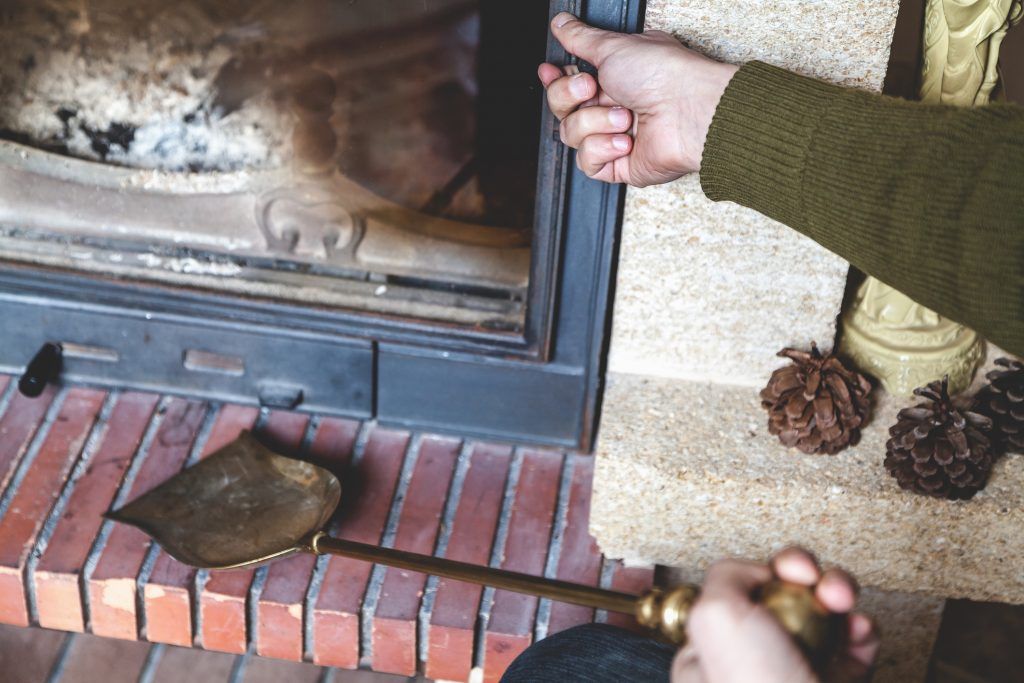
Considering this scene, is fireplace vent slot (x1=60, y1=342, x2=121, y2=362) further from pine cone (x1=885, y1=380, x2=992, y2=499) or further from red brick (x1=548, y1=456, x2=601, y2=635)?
pine cone (x1=885, y1=380, x2=992, y2=499)

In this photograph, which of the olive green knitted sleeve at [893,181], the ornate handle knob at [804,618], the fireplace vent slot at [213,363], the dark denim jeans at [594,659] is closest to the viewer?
the ornate handle knob at [804,618]

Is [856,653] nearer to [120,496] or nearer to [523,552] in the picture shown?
[523,552]

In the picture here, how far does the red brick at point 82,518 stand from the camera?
1.05 metres

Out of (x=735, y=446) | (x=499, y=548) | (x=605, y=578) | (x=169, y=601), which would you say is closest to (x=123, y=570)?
(x=169, y=601)

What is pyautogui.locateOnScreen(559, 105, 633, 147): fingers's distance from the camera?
0.85 m

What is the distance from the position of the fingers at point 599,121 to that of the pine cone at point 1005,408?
1.58ft

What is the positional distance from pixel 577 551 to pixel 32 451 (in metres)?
0.66

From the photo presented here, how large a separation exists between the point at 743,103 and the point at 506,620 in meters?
0.58

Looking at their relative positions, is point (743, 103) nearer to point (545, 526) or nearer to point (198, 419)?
point (545, 526)

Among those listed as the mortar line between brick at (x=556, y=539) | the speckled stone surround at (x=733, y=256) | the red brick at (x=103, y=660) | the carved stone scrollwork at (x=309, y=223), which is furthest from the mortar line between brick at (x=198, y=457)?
the speckled stone surround at (x=733, y=256)

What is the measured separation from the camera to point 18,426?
1177 mm

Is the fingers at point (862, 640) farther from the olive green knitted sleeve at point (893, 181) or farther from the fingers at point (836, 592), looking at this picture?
the olive green knitted sleeve at point (893, 181)

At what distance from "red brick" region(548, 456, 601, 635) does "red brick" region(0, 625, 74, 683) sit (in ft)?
1.90

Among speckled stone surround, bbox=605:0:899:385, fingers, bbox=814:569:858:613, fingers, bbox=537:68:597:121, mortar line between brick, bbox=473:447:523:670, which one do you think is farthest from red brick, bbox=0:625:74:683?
fingers, bbox=814:569:858:613
